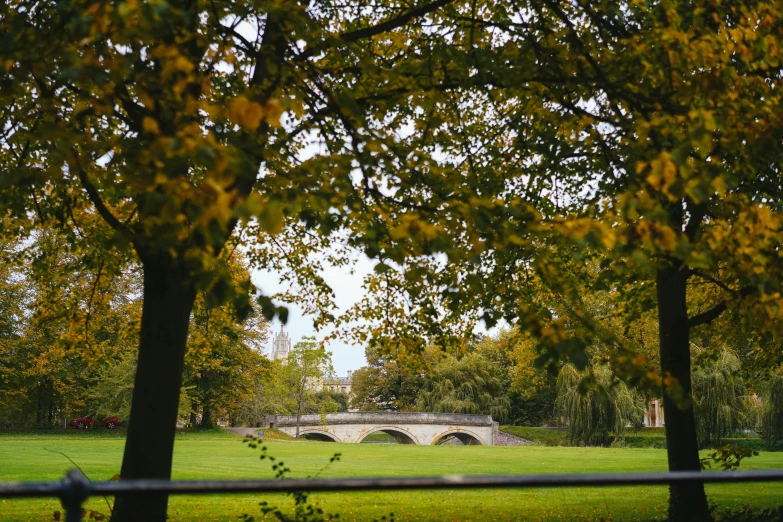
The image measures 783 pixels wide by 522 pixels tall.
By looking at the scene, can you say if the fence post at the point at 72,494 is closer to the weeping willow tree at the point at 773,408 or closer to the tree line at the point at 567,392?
the tree line at the point at 567,392

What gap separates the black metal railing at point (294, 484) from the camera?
145cm

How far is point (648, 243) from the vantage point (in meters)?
4.61

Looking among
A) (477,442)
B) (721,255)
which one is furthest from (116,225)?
(477,442)

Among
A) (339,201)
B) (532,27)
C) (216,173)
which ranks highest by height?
(532,27)

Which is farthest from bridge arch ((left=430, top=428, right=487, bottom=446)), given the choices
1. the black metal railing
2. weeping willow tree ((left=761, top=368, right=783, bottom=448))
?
the black metal railing

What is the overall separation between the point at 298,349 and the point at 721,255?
135 feet

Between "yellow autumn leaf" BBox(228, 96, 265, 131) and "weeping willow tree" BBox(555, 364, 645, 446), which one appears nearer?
"yellow autumn leaf" BBox(228, 96, 265, 131)

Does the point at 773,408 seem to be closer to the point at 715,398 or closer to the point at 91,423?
the point at 715,398

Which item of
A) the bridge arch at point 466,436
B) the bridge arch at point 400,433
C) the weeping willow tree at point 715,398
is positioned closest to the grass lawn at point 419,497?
the weeping willow tree at point 715,398

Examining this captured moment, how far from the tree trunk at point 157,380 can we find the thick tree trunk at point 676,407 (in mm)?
5767

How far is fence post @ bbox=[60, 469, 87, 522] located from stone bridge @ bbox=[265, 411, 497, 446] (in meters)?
49.5

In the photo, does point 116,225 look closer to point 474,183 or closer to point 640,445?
point 474,183

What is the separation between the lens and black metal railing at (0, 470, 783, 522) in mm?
1453

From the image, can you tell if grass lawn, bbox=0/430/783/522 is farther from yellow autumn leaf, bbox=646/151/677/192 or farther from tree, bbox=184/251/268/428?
tree, bbox=184/251/268/428
